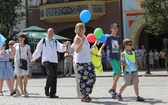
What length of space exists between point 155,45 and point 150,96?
18.8 metres

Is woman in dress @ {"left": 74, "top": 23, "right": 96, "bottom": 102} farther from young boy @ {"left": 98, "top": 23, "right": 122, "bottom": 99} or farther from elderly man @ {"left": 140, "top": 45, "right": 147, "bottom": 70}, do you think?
elderly man @ {"left": 140, "top": 45, "right": 147, "bottom": 70}

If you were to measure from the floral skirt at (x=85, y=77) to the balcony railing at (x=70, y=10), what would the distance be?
1740 cm

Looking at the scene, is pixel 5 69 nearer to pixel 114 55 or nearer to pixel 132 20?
pixel 114 55

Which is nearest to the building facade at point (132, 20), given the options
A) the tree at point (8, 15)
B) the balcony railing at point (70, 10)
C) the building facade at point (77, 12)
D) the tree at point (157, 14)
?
the building facade at point (77, 12)

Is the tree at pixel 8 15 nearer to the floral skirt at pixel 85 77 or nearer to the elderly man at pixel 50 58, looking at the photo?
the elderly man at pixel 50 58

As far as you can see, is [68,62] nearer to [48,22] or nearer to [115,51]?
[48,22]

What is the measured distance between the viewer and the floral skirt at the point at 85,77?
9.18m

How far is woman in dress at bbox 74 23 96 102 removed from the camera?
918 centimetres

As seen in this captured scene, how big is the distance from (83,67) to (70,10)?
58.7 ft

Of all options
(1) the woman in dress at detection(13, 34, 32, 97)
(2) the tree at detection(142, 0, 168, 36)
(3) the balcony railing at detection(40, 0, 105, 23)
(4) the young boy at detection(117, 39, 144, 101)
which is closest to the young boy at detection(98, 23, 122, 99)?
(4) the young boy at detection(117, 39, 144, 101)

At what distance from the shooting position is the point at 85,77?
9.22 m

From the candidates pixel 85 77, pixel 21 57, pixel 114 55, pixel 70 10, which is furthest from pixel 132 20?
pixel 85 77

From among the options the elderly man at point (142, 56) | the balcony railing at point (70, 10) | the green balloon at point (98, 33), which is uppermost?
the balcony railing at point (70, 10)

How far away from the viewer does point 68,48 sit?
10320mm
